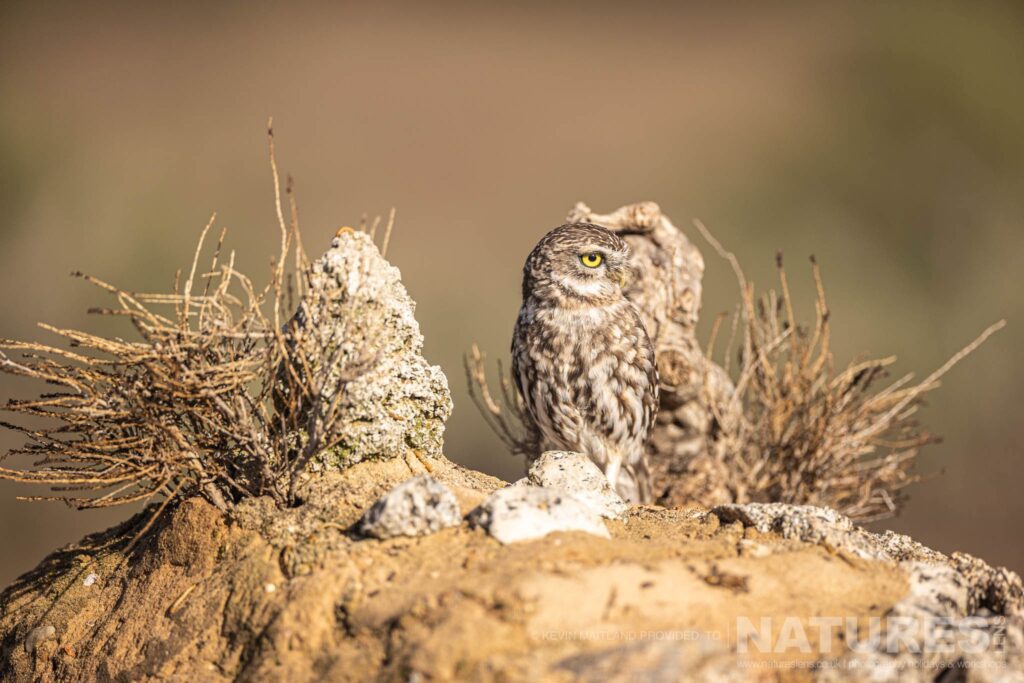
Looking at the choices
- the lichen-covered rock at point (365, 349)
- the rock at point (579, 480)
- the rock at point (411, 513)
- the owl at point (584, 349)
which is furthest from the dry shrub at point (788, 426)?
the rock at point (411, 513)

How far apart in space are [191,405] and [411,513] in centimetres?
99

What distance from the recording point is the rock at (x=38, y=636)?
3.53m

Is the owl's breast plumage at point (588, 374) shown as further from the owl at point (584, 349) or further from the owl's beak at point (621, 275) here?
the owl's beak at point (621, 275)

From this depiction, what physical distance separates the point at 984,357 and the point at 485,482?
9.97 meters

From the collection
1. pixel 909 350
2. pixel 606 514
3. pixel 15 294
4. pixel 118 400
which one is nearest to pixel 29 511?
pixel 15 294

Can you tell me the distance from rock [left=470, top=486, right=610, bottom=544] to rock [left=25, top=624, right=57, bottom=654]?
183 centimetres

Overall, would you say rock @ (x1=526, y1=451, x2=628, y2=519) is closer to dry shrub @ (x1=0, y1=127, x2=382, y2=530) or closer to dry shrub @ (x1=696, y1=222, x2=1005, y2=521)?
dry shrub @ (x1=0, y1=127, x2=382, y2=530)

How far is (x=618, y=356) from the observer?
4.61m

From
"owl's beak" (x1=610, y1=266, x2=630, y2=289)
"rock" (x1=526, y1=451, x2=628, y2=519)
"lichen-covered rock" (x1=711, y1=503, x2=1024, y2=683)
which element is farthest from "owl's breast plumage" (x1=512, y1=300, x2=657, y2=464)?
"lichen-covered rock" (x1=711, y1=503, x2=1024, y2=683)

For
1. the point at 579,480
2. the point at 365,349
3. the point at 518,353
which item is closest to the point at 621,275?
the point at 518,353

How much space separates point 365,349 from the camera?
11.2 feet

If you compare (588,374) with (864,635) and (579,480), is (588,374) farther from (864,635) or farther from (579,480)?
(864,635)

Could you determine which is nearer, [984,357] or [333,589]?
[333,589]

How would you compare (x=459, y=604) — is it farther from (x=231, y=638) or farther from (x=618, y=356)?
(x=618, y=356)
